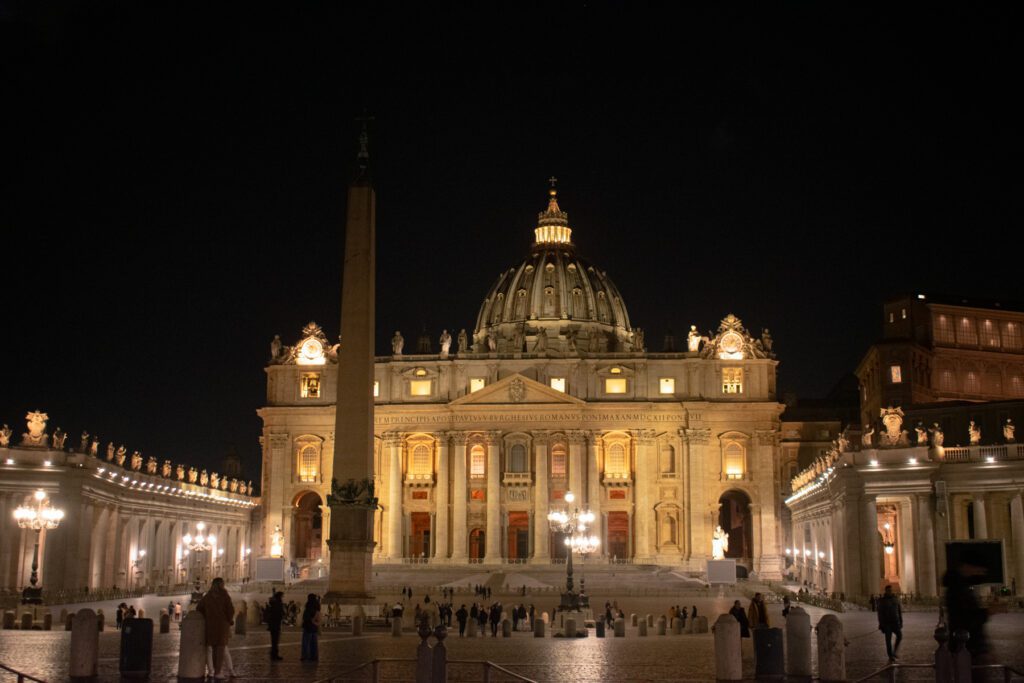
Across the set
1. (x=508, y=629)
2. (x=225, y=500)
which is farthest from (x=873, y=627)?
(x=225, y=500)

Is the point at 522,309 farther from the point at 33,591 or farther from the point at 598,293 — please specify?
the point at 33,591

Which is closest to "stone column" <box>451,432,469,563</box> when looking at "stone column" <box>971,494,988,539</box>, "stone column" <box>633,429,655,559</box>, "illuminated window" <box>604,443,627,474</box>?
"illuminated window" <box>604,443,627,474</box>

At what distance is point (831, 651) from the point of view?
765 inches

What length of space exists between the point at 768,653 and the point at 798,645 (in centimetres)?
59

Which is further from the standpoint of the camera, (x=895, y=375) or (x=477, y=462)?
(x=477, y=462)

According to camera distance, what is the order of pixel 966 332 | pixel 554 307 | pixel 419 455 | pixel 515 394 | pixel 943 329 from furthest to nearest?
pixel 554 307, pixel 419 455, pixel 515 394, pixel 966 332, pixel 943 329

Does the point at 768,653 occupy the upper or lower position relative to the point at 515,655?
upper

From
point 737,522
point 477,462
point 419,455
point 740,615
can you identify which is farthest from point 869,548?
point 737,522

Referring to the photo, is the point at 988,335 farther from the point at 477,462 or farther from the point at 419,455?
the point at 419,455

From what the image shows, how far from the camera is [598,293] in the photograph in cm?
12119

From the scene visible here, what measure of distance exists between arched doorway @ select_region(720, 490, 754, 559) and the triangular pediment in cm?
1678

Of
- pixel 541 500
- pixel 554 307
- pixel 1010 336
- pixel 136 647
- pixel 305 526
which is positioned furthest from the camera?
pixel 554 307

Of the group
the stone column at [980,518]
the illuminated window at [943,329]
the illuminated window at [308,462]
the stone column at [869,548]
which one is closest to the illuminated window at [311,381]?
the illuminated window at [308,462]

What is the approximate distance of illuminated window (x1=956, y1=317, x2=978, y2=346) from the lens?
80812 mm
